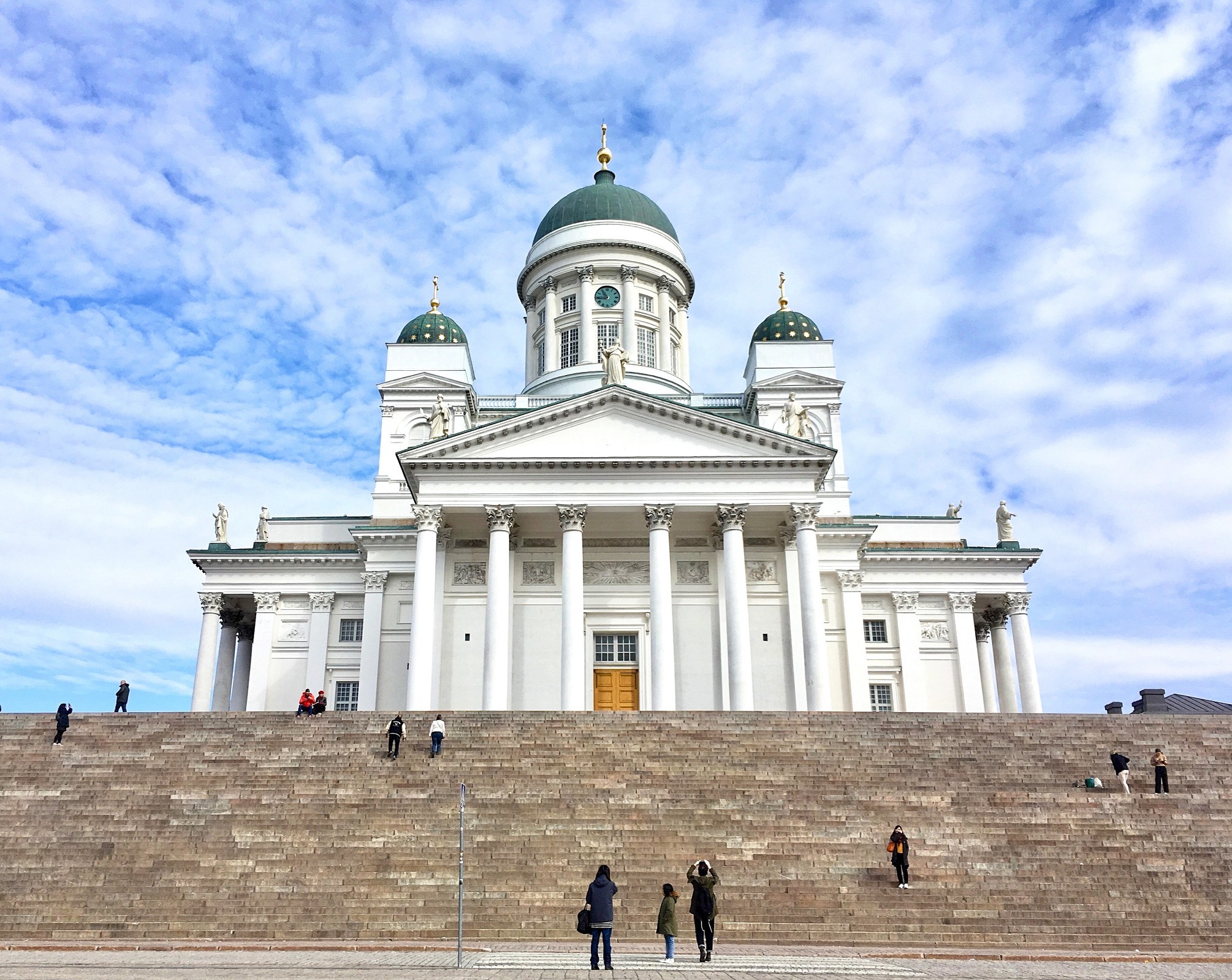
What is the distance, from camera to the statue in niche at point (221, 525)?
45031 mm

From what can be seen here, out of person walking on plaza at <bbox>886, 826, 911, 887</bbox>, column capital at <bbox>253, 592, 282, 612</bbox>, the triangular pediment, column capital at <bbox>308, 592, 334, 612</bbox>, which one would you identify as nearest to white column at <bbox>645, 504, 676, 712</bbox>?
the triangular pediment

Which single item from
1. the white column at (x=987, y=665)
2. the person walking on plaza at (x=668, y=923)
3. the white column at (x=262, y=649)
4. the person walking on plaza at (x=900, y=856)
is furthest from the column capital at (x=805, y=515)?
the white column at (x=262, y=649)

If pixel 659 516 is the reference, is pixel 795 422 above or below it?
above

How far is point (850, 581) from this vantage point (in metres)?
41.6

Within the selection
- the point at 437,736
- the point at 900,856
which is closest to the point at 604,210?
the point at 437,736

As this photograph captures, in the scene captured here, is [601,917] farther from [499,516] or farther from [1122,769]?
[499,516]

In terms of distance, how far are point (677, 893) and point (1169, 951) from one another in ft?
26.2

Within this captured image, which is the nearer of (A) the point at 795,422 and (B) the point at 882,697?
(A) the point at 795,422

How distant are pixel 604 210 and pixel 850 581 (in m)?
23.2

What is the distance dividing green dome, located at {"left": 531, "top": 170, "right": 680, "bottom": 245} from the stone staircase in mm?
32589

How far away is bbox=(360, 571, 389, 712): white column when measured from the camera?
3959 cm

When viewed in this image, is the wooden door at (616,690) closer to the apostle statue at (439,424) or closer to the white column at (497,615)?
the white column at (497,615)

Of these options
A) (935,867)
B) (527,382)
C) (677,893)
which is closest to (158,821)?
(677,893)

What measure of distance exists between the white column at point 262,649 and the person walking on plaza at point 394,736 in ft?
63.5
